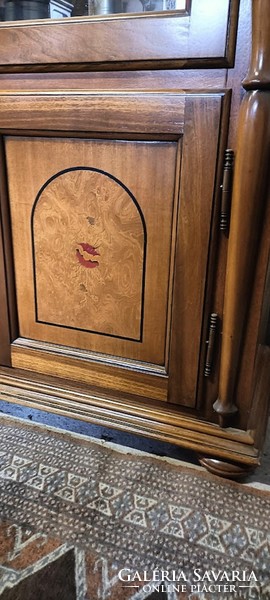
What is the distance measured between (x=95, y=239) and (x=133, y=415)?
0.32 metres

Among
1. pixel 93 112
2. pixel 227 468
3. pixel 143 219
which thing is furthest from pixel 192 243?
pixel 227 468

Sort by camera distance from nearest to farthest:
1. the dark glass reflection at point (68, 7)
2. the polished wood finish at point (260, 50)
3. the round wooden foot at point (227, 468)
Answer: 1. the polished wood finish at point (260, 50)
2. the dark glass reflection at point (68, 7)
3. the round wooden foot at point (227, 468)

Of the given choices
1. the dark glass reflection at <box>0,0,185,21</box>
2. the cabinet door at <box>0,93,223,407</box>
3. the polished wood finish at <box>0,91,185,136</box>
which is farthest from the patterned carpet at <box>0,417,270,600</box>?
the dark glass reflection at <box>0,0,185,21</box>

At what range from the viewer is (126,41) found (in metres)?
0.58

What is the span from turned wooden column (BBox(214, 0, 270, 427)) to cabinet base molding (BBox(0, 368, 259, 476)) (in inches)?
3.0

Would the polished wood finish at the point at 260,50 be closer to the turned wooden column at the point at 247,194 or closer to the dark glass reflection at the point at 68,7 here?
the turned wooden column at the point at 247,194

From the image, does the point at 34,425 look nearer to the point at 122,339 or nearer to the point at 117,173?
the point at 122,339

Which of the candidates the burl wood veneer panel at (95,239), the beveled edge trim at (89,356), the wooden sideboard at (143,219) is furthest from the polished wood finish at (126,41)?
the beveled edge trim at (89,356)

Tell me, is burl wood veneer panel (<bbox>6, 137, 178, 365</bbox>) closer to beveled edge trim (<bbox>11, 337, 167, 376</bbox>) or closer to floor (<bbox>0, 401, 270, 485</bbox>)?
beveled edge trim (<bbox>11, 337, 167, 376</bbox>)

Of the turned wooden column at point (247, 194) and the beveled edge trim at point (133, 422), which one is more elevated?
the turned wooden column at point (247, 194)

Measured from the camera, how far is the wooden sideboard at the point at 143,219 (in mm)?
564

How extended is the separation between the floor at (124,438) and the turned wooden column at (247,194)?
6.8 inches

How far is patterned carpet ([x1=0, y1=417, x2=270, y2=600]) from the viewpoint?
557mm

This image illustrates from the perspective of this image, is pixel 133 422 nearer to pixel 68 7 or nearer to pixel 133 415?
pixel 133 415
